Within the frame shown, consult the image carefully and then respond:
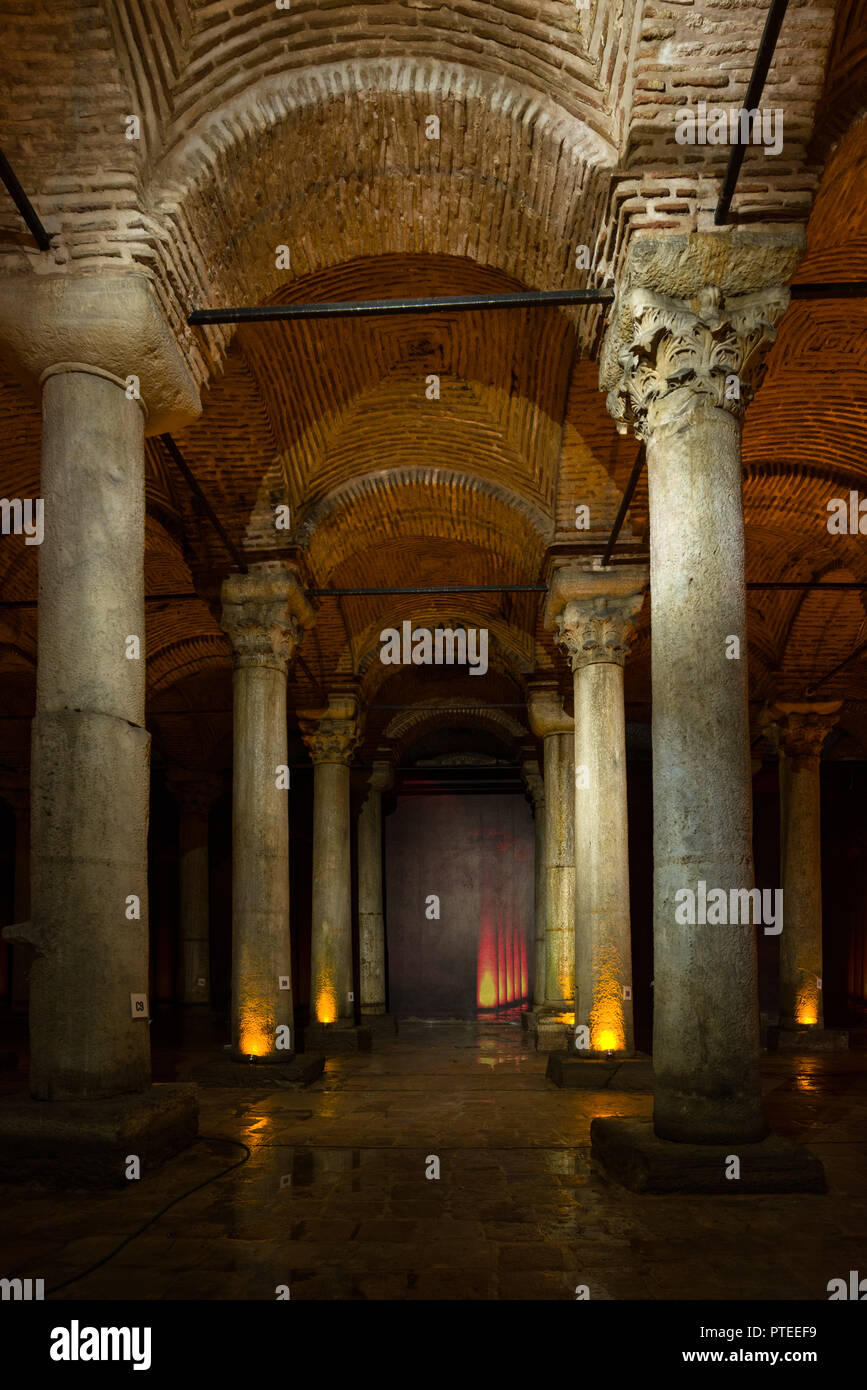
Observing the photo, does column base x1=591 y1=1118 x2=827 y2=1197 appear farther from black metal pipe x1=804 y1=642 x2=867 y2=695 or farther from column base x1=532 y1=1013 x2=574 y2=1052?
black metal pipe x1=804 y1=642 x2=867 y2=695

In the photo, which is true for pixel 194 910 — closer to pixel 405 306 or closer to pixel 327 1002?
pixel 327 1002

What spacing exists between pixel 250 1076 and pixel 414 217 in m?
7.07

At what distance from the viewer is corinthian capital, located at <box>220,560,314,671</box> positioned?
34.4 ft

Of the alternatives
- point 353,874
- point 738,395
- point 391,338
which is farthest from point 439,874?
point 738,395

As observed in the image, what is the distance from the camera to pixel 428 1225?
4762 mm

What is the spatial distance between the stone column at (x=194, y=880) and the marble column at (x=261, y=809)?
9.62 meters

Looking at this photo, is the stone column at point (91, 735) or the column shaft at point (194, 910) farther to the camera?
the column shaft at point (194, 910)

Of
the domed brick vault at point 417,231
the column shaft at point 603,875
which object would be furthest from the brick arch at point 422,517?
the column shaft at point 603,875

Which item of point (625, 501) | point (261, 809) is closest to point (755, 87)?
point (625, 501)

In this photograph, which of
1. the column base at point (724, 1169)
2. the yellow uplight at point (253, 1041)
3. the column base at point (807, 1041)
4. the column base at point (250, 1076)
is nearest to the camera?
the column base at point (724, 1169)

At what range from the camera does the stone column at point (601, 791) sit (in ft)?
32.9

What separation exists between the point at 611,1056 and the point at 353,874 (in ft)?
44.5

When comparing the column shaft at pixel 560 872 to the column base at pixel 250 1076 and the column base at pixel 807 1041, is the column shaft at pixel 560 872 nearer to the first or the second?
the column base at pixel 807 1041

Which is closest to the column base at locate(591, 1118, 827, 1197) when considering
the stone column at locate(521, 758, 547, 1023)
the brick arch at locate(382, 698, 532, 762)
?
the stone column at locate(521, 758, 547, 1023)
